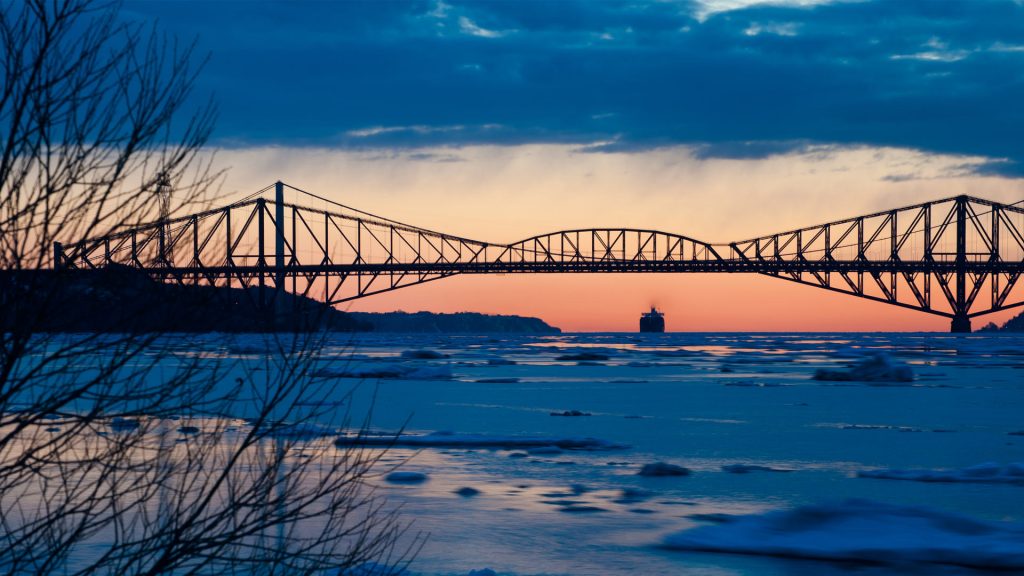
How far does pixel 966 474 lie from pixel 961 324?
83940mm

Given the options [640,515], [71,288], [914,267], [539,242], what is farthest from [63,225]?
[539,242]

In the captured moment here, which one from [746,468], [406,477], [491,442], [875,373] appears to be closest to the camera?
[406,477]

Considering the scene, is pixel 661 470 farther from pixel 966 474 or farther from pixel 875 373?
pixel 875 373

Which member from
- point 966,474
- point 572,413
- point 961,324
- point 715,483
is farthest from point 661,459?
point 961,324

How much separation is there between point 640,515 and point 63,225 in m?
4.06

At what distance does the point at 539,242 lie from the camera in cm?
9169

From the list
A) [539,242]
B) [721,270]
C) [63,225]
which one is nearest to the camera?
[63,225]

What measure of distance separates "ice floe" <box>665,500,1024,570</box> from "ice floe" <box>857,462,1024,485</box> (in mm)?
1772

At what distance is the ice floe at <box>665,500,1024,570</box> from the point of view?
5086 mm

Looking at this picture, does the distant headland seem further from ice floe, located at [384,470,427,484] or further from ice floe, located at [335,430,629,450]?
ice floe, located at [335,430,629,450]

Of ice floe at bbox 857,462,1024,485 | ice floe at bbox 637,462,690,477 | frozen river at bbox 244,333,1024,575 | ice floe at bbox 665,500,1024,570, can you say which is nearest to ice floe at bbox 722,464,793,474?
frozen river at bbox 244,333,1024,575

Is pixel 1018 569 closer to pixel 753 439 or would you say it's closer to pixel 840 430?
pixel 753 439

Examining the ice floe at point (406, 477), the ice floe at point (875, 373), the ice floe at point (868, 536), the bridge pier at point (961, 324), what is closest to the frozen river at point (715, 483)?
the ice floe at point (868, 536)

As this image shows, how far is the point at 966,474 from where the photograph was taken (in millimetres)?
7605
